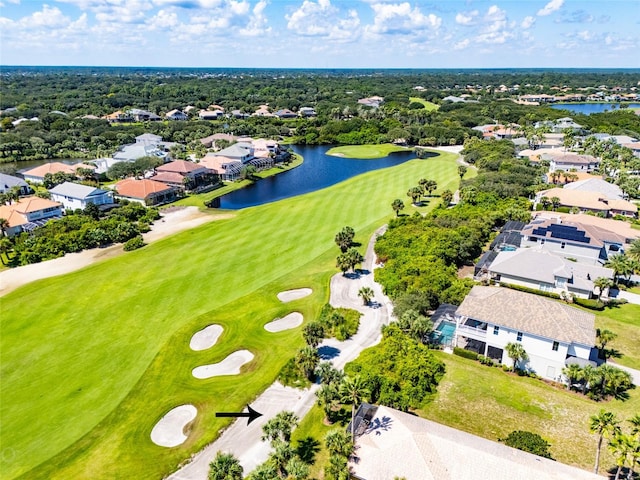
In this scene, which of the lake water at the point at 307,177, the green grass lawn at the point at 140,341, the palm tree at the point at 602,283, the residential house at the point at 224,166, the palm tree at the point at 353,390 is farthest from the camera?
the residential house at the point at 224,166

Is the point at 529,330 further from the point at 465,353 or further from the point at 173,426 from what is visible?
the point at 173,426

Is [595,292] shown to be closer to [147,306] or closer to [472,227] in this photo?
[472,227]

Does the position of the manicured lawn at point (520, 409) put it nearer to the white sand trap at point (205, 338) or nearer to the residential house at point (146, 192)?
the white sand trap at point (205, 338)

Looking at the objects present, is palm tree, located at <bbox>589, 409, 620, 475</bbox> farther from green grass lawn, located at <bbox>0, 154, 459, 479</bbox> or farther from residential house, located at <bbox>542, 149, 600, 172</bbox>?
residential house, located at <bbox>542, 149, 600, 172</bbox>

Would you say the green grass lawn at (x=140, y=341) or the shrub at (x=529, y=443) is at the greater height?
the shrub at (x=529, y=443)

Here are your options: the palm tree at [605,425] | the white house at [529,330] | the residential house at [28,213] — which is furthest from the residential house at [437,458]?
the residential house at [28,213]

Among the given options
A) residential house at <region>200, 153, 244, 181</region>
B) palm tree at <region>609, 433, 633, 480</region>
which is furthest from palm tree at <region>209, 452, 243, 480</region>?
residential house at <region>200, 153, 244, 181</region>
